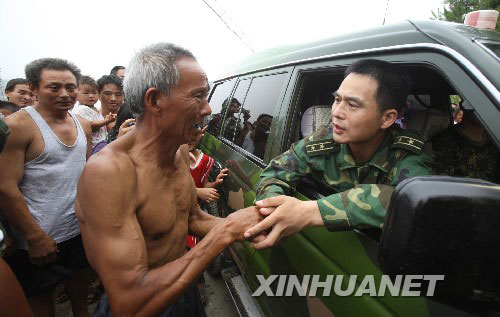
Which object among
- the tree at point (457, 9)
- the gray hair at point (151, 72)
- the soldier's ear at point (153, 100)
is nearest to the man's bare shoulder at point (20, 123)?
the gray hair at point (151, 72)

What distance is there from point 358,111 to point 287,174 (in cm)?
48

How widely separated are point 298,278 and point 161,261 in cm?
69

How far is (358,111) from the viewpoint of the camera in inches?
56.6

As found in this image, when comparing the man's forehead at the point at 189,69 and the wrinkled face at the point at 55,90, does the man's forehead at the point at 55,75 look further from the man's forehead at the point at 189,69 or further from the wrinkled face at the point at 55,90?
the man's forehead at the point at 189,69

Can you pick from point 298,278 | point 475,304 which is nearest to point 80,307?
point 298,278

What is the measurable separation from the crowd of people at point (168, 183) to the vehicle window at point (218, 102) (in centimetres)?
165

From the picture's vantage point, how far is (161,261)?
143 cm

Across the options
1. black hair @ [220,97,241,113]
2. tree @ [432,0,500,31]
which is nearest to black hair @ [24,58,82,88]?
black hair @ [220,97,241,113]

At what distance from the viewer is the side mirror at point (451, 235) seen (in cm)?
59

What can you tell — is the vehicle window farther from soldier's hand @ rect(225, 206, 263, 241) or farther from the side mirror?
the side mirror

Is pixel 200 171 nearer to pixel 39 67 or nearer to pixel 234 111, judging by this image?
pixel 234 111

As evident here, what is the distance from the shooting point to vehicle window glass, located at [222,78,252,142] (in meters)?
2.99

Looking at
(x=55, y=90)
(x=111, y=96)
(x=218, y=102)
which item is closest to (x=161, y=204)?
(x=55, y=90)

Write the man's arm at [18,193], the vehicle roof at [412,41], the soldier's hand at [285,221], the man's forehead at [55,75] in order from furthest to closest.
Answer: the man's forehead at [55,75]
the man's arm at [18,193]
the soldier's hand at [285,221]
the vehicle roof at [412,41]
